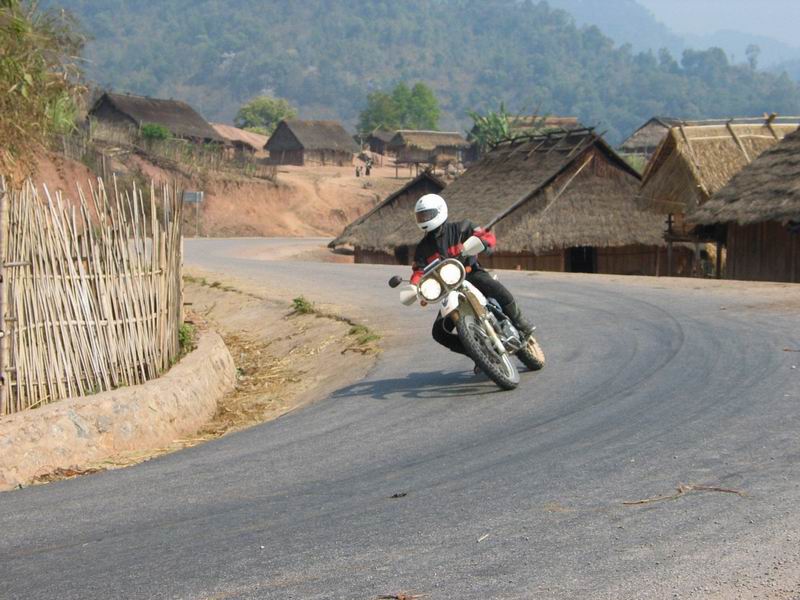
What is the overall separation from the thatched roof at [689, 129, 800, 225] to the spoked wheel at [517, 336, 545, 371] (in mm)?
15084

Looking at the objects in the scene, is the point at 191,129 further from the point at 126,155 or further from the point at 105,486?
the point at 105,486

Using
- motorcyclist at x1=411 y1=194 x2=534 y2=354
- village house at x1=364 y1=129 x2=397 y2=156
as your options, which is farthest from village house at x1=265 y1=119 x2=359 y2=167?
motorcyclist at x1=411 y1=194 x2=534 y2=354

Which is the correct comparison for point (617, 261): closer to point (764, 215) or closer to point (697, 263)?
point (697, 263)

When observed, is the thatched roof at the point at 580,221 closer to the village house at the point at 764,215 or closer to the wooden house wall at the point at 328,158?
the village house at the point at 764,215

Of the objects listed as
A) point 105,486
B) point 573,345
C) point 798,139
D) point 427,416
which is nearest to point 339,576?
point 105,486

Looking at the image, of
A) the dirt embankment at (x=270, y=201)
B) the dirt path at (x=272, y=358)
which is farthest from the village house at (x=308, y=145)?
the dirt path at (x=272, y=358)

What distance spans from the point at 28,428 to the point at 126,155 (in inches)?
2097

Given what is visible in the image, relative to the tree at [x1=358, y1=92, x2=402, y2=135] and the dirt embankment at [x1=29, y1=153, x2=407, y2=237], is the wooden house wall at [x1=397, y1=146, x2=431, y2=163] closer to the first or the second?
the dirt embankment at [x1=29, y1=153, x2=407, y2=237]

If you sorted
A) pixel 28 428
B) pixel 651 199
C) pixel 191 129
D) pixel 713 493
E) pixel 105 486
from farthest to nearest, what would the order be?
pixel 191 129, pixel 651 199, pixel 28 428, pixel 105 486, pixel 713 493

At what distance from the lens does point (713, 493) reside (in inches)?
213

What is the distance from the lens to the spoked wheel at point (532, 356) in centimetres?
962

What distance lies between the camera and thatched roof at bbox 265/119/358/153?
9306cm

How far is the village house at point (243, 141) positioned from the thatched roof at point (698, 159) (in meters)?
56.5

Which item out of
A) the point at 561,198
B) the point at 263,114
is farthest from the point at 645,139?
the point at 263,114
